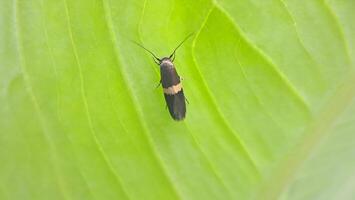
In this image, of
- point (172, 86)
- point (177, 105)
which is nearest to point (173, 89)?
point (172, 86)

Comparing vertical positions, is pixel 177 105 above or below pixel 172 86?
below

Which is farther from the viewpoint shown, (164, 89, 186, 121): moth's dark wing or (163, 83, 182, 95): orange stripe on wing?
(163, 83, 182, 95): orange stripe on wing

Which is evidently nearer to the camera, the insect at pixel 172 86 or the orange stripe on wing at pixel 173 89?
the insect at pixel 172 86

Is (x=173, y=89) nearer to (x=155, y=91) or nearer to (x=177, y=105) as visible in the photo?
(x=155, y=91)

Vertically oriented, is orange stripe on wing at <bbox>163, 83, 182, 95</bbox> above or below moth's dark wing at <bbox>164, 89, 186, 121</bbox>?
above

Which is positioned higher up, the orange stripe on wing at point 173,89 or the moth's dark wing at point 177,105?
the orange stripe on wing at point 173,89

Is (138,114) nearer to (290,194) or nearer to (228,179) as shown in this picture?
(228,179)
